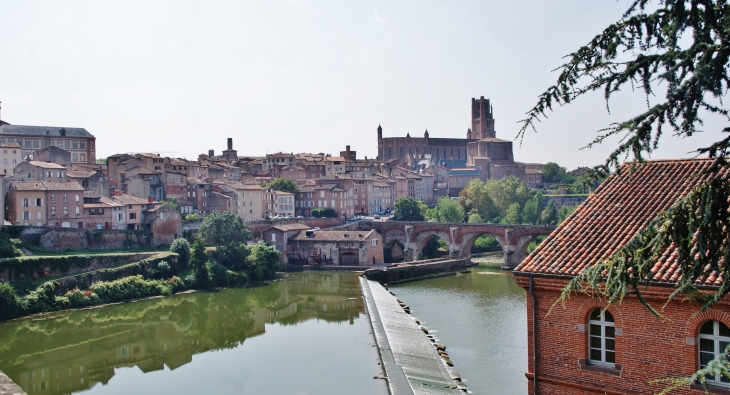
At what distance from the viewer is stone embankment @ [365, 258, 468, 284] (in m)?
38.1

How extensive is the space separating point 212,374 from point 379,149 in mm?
74700

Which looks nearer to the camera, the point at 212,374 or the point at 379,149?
the point at 212,374

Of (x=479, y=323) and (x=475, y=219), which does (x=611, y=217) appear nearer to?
(x=479, y=323)

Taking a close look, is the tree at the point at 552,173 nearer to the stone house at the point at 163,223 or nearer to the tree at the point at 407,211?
the tree at the point at 407,211

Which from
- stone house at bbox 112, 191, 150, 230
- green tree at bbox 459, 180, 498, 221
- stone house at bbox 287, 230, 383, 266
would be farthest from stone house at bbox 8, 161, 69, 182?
green tree at bbox 459, 180, 498, 221

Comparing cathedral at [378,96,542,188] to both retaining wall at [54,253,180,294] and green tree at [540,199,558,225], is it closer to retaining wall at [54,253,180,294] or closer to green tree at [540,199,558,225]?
green tree at [540,199,558,225]

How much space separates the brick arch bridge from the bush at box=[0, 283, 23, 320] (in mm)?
25578

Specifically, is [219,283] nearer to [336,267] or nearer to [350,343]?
[336,267]

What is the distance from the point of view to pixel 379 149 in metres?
93.9

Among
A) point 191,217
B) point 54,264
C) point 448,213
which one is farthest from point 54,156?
point 448,213

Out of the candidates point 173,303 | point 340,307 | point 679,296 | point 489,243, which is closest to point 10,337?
point 173,303

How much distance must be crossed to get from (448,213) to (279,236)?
1823 cm

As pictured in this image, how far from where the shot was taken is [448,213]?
58.1 meters

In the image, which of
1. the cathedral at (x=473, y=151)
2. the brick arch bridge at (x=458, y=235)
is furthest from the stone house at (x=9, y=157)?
the cathedral at (x=473, y=151)
